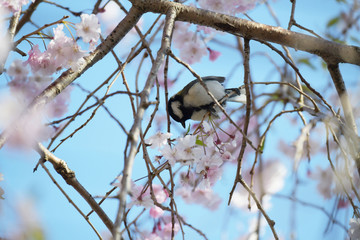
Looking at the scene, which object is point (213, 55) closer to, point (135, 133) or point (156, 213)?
point (156, 213)

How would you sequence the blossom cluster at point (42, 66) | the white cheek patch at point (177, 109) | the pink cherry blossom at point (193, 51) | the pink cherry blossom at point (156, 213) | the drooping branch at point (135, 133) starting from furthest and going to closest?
the white cheek patch at point (177, 109)
the pink cherry blossom at point (193, 51)
the pink cherry blossom at point (156, 213)
the blossom cluster at point (42, 66)
the drooping branch at point (135, 133)

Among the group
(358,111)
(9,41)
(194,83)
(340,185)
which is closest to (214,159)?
(340,185)

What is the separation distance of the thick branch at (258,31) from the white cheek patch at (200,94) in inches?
42.5

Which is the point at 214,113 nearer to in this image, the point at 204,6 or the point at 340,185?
the point at 204,6

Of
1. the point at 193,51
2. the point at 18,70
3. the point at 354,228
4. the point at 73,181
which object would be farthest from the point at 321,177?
the point at 18,70

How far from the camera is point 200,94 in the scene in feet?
8.78

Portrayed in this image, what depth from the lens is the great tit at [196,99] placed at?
8.75 feet

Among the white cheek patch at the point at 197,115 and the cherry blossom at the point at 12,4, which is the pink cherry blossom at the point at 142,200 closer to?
the cherry blossom at the point at 12,4

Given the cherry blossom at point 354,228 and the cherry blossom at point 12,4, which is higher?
the cherry blossom at point 12,4

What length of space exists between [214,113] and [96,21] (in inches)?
42.0

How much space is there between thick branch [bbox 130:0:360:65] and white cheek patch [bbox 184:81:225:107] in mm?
1080

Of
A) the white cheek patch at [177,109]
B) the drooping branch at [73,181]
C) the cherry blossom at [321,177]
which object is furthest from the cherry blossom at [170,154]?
the white cheek patch at [177,109]

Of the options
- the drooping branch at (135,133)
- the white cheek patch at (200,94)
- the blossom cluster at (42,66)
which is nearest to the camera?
the drooping branch at (135,133)

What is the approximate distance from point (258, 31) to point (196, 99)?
1159 millimetres
